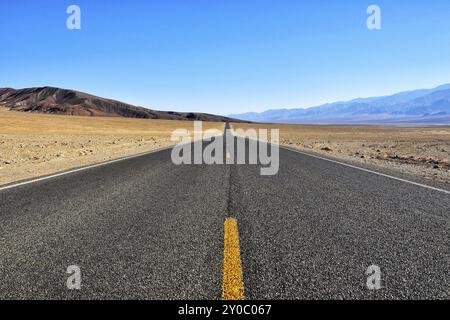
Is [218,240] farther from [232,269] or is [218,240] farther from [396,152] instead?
[396,152]

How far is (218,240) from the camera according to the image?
434cm

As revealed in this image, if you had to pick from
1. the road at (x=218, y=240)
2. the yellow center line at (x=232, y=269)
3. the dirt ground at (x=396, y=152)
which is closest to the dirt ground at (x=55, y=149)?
the road at (x=218, y=240)

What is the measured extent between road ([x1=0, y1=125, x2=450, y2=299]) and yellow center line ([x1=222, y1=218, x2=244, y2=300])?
46 millimetres

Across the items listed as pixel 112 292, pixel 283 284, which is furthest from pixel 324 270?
pixel 112 292

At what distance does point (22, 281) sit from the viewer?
10.6 ft

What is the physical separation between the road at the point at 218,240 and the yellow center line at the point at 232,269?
5cm

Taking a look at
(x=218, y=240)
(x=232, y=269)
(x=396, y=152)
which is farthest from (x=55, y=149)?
(x=232, y=269)

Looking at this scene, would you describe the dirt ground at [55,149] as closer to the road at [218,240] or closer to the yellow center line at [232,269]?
the road at [218,240]

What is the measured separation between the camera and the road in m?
3.12

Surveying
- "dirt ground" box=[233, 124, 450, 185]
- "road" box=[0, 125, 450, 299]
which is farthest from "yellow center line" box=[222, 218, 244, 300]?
"dirt ground" box=[233, 124, 450, 185]

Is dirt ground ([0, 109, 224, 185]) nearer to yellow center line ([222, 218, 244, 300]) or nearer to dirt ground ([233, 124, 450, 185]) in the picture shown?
yellow center line ([222, 218, 244, 300])

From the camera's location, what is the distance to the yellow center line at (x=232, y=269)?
9.70ft

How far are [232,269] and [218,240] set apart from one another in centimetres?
92
